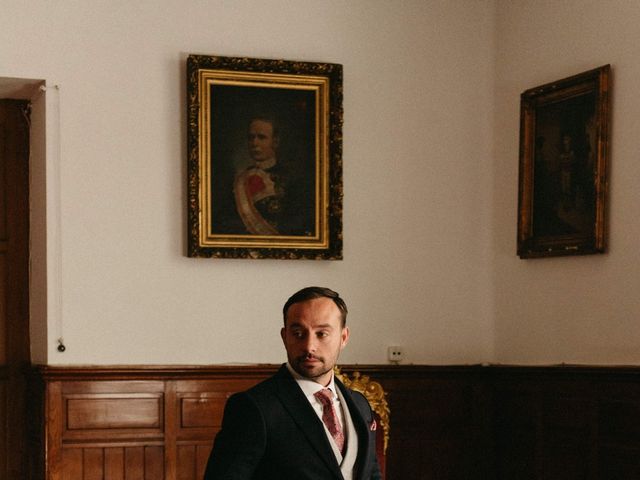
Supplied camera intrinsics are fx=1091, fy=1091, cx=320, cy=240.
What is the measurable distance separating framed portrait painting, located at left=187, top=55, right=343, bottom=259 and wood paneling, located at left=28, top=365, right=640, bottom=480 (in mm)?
789

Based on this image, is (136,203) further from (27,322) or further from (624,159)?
(624,159)

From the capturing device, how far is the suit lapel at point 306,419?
3.17 m

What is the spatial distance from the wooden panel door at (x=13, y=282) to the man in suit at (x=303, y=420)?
3.71 meters

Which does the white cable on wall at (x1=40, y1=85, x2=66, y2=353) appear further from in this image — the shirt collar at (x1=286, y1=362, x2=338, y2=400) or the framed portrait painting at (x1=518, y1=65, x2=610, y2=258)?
the shirt collar at (x1=286, y1=362, x2=338, y2=400)

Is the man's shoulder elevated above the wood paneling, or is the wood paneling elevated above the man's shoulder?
the man's shoulder

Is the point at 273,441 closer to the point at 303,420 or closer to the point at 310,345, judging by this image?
the point at 303,420

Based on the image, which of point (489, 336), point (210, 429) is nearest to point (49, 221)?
point (210, 429)

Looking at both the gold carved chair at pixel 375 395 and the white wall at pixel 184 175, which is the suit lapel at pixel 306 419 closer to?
the gold carved chair at pixel 375 395

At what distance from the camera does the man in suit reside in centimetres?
308

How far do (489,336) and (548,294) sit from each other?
704mm

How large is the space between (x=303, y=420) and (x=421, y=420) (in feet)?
12.5

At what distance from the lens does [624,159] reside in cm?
589

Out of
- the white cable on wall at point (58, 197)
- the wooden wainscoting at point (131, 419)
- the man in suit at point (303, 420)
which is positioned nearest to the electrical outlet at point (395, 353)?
the wooden wainscoting at point (131, 419)

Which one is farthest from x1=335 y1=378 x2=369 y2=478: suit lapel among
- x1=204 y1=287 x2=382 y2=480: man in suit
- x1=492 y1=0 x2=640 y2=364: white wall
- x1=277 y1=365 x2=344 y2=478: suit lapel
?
x1=492 y1=0 x2=640 y2=364: white wall
